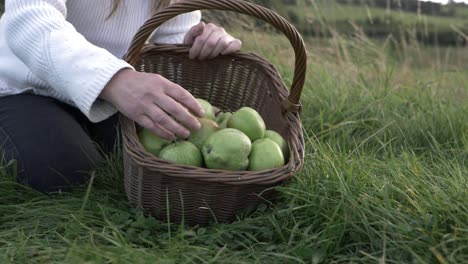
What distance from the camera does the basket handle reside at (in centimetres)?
160

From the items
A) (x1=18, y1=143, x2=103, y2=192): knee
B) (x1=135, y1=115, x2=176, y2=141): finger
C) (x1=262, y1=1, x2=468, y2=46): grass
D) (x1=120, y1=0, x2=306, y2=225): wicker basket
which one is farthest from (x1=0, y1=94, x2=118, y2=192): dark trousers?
(x1=262, y1=1, x2=468, y2=46): grass

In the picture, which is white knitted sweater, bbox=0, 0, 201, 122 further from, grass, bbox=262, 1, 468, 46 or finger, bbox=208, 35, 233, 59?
grass, bbox=262, 1, 468, 46

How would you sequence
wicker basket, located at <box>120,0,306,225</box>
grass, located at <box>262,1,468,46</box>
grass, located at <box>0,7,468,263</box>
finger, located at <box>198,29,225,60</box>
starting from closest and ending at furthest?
grass, located at <box>0,7,468,263</box> → wicker basket, located at <box>120,0,306,225</box> → finger, located at <box>198,29,225,60</box> → grass, located at <box>262,1,468,46</box>

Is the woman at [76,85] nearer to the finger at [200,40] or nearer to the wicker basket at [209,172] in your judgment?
the finger at [200,40]

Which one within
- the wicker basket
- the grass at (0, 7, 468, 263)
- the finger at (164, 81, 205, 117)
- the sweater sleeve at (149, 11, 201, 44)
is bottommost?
the grass at (0, 7, 468, 263)

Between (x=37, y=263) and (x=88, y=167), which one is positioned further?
(x=88, y=167)

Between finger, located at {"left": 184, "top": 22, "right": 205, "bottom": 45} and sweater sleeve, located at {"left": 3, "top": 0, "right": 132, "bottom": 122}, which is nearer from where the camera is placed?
sweater sleeve, located at {"left": 3, "top": 0, "right": 132, "bottom": 122}

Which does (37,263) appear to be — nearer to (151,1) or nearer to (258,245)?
(258,245)

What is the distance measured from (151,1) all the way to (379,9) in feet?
7.45

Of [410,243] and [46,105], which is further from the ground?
[46,105]

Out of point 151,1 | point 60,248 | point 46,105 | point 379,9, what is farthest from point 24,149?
point 379,9

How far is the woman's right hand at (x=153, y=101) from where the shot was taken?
4.99ft

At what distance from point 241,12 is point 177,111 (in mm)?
314

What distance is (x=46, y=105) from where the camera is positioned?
1.89 metres
